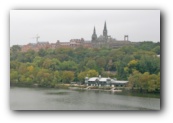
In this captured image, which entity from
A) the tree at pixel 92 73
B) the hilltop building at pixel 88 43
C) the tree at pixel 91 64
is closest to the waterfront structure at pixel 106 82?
the tree at pixel 92 73

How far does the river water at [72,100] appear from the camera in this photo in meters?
4.66

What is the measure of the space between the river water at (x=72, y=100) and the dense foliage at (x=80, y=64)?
14 cm

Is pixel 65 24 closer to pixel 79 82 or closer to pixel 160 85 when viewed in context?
pixel 79 82

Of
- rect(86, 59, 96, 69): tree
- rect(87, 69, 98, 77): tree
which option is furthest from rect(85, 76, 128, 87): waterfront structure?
rect(86, 59, 96, 69): tree

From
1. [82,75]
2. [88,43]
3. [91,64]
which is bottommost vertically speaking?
[82,75]

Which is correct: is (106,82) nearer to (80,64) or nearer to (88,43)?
(80,64)

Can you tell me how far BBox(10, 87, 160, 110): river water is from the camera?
Result: 4660mm

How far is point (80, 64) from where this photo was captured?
4930 mm

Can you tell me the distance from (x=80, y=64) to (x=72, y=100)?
463 mm

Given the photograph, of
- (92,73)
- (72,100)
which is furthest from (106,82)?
(72,100)

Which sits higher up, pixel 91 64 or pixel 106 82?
pixel 91 64

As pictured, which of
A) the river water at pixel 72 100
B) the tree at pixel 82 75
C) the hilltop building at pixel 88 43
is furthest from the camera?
the tree at pixel 82 75

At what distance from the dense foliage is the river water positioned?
0.46 feet

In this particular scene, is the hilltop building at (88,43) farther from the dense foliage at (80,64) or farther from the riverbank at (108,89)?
the riverbank at (108,89)
